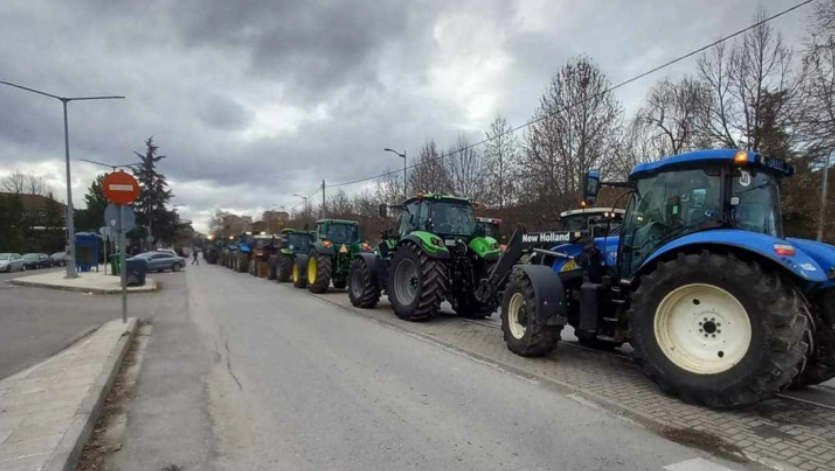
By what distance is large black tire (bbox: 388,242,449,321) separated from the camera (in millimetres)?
10023

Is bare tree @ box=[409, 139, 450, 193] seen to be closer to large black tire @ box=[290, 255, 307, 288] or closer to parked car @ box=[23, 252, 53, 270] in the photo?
large black tire @ box=[290, 255, 307, 288]

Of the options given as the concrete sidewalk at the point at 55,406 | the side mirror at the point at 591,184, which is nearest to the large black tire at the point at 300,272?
the concrete sidewalk at the point at 55,406

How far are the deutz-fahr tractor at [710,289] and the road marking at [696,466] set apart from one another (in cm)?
112

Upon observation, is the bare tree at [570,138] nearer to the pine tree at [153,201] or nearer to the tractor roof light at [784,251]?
the tractor roof light at [784,251]

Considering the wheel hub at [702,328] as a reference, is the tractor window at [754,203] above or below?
above

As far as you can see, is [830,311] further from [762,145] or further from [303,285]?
[762,145]

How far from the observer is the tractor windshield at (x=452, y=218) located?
11.2m

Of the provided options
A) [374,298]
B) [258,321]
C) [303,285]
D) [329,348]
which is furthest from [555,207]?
[329,348]

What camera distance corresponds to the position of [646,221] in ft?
20.2

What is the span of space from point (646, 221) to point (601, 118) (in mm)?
18720

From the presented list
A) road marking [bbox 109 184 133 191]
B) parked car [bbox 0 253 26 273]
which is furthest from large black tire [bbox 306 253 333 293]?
parked car [bbox 0 253 26 273]

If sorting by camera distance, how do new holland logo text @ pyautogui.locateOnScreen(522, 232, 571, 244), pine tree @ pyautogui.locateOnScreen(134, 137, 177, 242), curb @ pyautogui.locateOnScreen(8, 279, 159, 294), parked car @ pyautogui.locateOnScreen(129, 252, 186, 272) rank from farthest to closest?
pine tree @ pyautogui.locateOnScreen(134, 137, 177, 242) → parked car @ pyautogui.locateOnScreen(129, 252, 186, 272) → curb @ pyautogui.locateOnScreen(8, 279, 159, 294) → new holland logo text @ pyautogui.locateOnScreen(522, 232, 571, 244)

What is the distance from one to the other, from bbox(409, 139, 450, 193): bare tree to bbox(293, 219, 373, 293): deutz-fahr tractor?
52.6ft

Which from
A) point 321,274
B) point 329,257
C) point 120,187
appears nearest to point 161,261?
point 329,257
